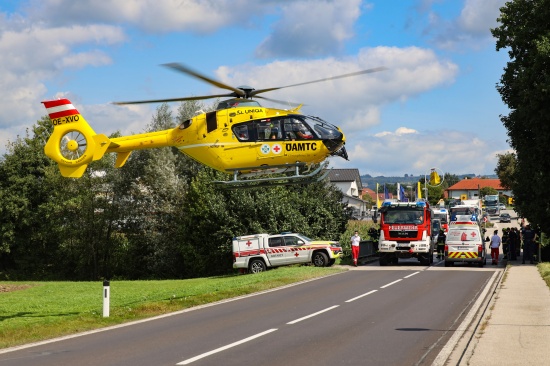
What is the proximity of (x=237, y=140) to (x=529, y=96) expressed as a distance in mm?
21490

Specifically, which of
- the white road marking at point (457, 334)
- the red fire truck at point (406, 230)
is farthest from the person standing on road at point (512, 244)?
the white road marking at point (457, 334)

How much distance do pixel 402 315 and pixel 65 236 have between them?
43.3 metres

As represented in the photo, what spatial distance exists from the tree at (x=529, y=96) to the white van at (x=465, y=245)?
16.5ft

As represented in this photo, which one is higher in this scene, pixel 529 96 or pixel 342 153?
pixel 529 96

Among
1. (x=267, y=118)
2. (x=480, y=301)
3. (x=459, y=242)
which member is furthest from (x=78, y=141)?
(x=459, y=242)

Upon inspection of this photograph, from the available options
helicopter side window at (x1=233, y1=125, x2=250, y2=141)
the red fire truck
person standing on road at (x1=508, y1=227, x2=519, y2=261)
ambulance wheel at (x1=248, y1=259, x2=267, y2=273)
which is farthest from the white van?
helicopter side window at (x1=233, y1=125, x2=250, y2=141)

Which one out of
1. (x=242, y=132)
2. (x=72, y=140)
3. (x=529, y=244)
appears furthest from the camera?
(x=529, y=244)

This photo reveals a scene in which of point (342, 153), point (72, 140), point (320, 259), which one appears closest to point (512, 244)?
point (320, 259)

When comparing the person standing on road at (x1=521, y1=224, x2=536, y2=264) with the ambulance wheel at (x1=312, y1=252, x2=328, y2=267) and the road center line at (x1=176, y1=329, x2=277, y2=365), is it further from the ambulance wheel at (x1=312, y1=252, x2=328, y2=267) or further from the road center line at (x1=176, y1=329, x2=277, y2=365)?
the road center line at (x1=176, y1=329, x2=277, y2=365)

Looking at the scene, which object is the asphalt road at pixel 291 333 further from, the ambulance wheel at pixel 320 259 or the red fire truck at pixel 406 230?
the red fire truck at pixel 406 230

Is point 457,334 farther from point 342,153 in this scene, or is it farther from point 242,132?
point 242,132

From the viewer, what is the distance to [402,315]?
1788 centimetres

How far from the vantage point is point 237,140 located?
20078 millimetres

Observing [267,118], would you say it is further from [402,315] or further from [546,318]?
[546,318]
